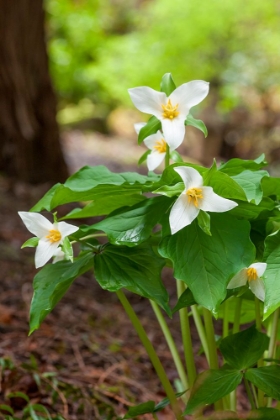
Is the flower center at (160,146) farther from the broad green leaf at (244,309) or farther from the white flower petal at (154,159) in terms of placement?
the broad green leaf at (244,309)

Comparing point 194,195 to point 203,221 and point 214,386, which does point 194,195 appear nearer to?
point 203,221

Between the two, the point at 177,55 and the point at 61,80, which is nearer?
the point at 177,55

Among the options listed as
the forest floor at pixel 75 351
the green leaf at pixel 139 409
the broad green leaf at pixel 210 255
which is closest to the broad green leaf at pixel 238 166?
the broad green leaf at pixel 210 255

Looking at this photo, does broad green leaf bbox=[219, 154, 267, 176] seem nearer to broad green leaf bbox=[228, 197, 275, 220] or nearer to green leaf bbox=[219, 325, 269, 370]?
broad green leaf bbox=[228, 197, 275, 220]

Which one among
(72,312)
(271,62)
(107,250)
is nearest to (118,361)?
(72,312)

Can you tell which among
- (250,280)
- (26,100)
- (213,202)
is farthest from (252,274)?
(26,100)

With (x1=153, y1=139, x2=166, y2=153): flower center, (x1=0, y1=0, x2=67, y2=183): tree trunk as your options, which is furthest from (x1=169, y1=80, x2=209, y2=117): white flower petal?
(x1=0, y1=0, x2=67, y2=183): tree trunk

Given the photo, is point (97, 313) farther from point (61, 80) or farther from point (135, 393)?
point (61, 80)

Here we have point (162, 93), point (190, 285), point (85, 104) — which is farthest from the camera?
point (85, 104)
